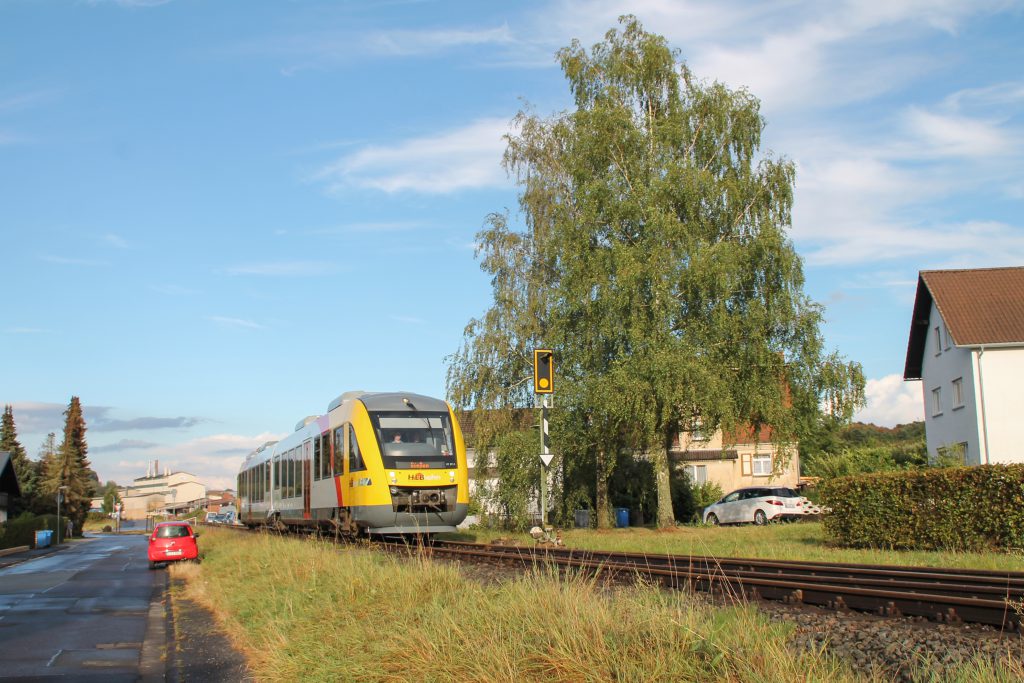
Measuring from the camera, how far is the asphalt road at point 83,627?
1005 centimetres

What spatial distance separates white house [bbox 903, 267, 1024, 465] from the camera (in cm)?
3121

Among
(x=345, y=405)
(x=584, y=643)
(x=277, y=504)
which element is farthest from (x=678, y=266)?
(x=584, y=643)

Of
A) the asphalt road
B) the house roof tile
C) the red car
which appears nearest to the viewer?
the asphalt road

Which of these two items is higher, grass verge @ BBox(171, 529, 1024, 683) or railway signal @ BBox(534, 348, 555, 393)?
railway signal @ BBox(534, 348, 555, 393)

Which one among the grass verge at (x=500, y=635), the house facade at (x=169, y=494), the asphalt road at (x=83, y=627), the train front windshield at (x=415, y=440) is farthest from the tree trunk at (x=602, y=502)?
the house facade at (x=169, y=494)

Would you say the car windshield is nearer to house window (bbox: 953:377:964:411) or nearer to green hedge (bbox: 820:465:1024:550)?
green hedge (bbox: 820:465:1024:550)

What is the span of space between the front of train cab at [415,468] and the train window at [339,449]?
3.60 feet

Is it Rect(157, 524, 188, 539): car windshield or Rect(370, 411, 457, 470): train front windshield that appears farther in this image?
Rect(157, 524, 188, 539): car windshield

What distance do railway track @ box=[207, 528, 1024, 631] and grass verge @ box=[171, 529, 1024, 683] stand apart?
109 cm

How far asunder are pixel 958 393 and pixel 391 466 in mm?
23843

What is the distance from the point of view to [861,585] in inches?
418

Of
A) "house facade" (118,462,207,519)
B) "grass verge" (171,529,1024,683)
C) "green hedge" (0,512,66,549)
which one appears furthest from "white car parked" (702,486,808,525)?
"house facade" (118,462,207,519)

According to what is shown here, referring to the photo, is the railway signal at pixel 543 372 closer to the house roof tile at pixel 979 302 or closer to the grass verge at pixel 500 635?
the grass verge at pixel 500 635

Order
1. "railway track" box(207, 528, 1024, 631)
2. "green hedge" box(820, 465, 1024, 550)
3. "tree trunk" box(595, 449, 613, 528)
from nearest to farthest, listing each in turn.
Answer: "railway track" box(207, 528, 1024, 631) < "green hedge" box(820, 465, 1024, 550) < "tree trunk" box(595, 449, 613, 528)
